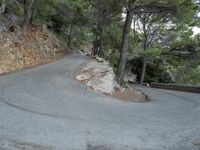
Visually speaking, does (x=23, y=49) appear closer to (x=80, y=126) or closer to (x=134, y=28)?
(x=80, y=126)

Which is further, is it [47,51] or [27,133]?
[47,51]

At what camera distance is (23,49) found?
Answer: 61.8 ft

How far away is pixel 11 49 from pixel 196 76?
27.5 m

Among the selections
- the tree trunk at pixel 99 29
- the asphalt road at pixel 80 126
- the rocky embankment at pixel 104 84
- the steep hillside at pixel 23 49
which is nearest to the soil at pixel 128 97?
the rocky embankment at pixel 104 84

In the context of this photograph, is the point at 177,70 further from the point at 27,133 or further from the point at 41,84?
the point at 27,133

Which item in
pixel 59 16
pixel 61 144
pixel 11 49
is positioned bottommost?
pixel 61 144

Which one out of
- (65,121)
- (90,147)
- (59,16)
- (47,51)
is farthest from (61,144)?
(59,16)

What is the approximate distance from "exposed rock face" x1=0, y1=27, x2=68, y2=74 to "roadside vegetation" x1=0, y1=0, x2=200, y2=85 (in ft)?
3.00

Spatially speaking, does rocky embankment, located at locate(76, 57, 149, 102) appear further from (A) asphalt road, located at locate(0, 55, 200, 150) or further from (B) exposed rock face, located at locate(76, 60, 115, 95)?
(A) asphalt road, located at locate(0, 55, 200, 150)

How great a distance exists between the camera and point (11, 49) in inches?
669

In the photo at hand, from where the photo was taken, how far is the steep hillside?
16188 millimetres

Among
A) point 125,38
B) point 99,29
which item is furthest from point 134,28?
point 125,38

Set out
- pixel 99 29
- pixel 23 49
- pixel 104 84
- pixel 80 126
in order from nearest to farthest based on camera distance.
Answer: pixel 80 126 → pixel 104 84 → pixel 23 49 → pixel 99 29

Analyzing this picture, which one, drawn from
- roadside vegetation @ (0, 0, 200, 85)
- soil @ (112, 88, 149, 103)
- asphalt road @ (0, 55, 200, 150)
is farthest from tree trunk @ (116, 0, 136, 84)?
asphalt road @ (0, 55, 200, 150)
